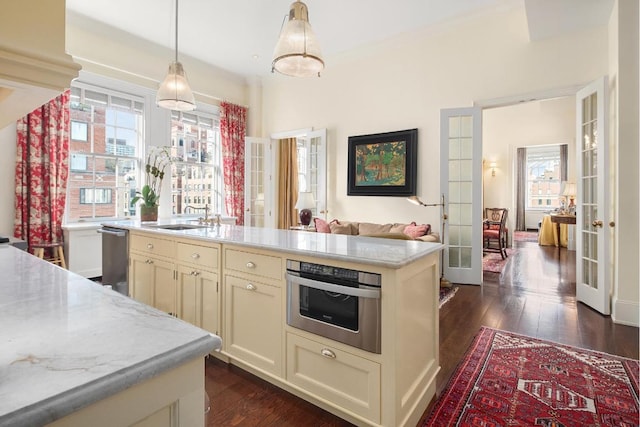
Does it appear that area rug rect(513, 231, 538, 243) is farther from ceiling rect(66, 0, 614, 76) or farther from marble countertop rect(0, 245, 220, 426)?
marble countertop rect(0, 245, 220, 426)

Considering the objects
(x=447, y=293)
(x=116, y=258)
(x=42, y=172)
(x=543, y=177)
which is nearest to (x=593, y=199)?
(x=447, y=293)

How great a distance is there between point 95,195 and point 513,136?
9.24 metres

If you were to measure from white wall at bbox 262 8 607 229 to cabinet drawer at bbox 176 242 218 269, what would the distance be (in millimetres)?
3349

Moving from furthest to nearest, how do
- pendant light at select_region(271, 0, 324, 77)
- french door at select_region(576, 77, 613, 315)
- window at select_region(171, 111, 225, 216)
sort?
window at select_region(171, 111, 225, 216) → french door at select_region(576, 77, 613, 315) → pendant light at select_region(271, 0, 324, 77)

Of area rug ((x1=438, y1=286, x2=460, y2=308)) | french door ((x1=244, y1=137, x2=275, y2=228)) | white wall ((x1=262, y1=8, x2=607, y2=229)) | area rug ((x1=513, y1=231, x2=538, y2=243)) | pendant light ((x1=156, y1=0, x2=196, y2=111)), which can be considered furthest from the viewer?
area rug ((x1=513, y1=231, x2=538, y2=243))

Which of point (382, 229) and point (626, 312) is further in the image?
point (382, 229)

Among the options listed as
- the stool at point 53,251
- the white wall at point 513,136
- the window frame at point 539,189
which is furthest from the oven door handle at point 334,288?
the window frame at point 539,189

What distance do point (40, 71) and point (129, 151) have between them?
530cm

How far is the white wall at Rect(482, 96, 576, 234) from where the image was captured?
26.4 ft

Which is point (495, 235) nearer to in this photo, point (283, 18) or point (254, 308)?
point (283, 18)

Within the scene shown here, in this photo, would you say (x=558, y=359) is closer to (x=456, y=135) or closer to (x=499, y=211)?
(x=456, y=135)

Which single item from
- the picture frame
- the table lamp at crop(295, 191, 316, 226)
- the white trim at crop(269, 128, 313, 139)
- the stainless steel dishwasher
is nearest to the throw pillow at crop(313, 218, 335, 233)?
the table lamp at crop(295, 191, 316, 226)

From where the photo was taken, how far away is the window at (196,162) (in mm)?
5816

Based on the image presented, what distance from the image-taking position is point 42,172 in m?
4.22
